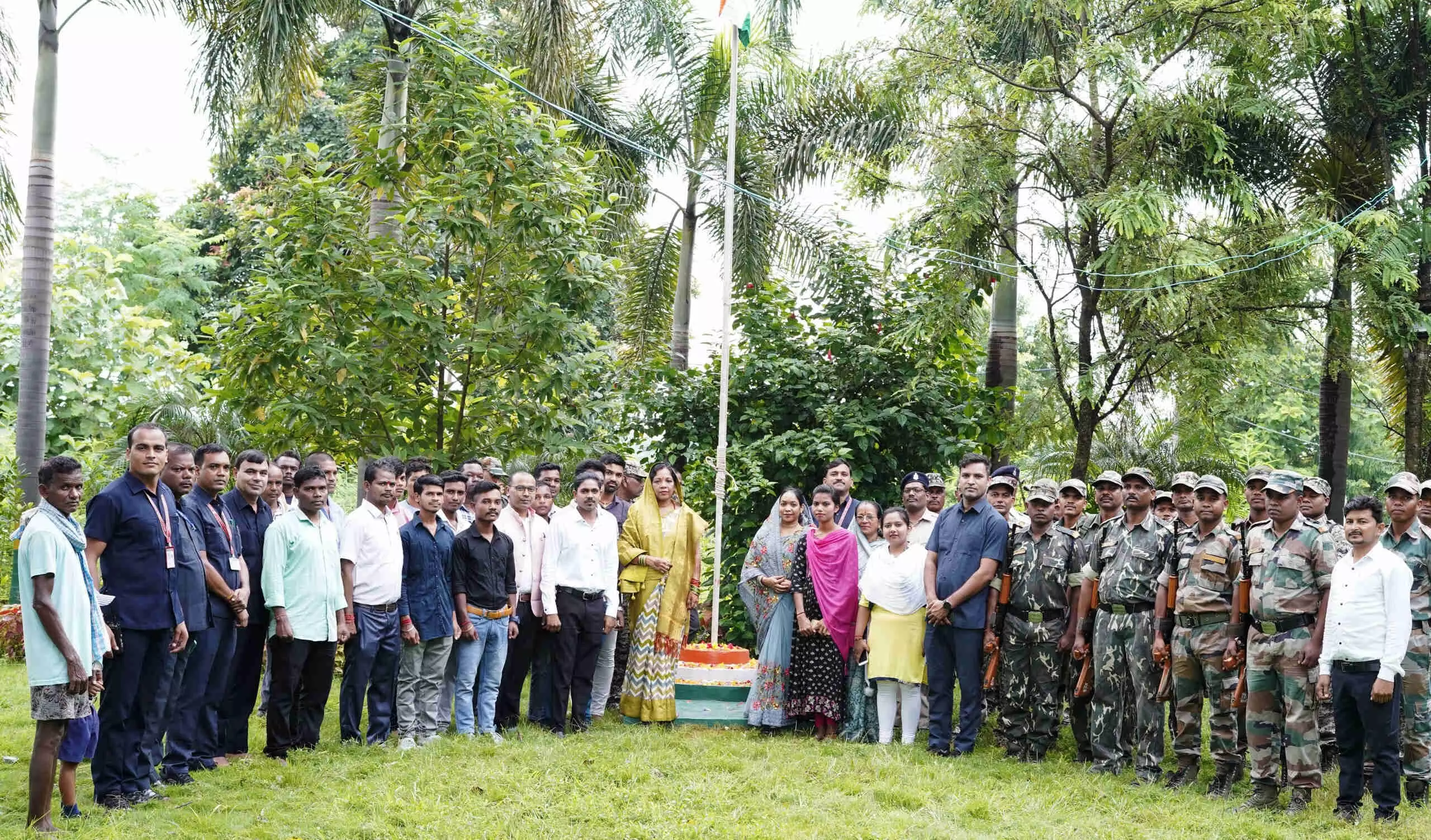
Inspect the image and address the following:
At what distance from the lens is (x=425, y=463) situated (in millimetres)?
8758

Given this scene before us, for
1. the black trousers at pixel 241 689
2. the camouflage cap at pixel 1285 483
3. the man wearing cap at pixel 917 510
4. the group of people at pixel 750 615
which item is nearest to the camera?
the group of people at pixel 750 615

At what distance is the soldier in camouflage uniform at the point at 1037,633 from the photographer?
8000mm

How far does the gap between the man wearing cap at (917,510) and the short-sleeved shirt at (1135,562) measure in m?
1.31

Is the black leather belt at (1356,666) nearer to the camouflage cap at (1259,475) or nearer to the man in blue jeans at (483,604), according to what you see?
the camouflage cap at (1259,475)

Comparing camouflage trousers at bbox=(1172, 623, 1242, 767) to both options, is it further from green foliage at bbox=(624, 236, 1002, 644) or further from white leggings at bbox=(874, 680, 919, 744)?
green foliage at bbox=(624, 236, 1002, 644)

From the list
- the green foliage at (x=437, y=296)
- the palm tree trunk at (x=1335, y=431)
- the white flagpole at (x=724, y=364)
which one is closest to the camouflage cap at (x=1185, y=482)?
the white flagpole at (x=724, y=364)

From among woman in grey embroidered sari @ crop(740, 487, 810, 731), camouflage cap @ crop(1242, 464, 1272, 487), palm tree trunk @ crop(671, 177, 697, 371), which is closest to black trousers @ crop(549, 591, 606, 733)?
woman in grey embroidered sari @ crop(740, 487, 810, 731)

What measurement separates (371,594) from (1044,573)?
419 cm

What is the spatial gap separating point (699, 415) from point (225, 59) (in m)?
6.31

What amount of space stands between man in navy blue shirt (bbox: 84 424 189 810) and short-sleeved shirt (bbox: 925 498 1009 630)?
461 centimetres

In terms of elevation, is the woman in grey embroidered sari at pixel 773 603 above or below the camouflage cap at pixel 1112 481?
below

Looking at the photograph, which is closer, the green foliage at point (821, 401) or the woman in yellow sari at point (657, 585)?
the woman in yellow sari at point (657, 585)

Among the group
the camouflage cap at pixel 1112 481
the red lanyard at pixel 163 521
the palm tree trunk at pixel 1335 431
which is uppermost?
the palm tree trunk at pixel 1335 431

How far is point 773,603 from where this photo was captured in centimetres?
898
